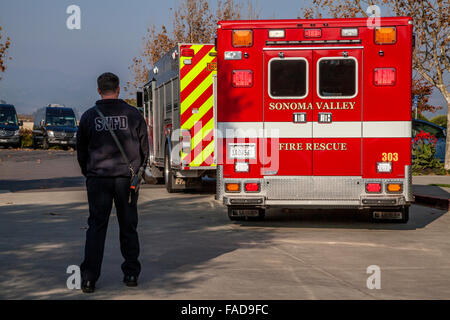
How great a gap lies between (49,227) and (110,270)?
3653mm

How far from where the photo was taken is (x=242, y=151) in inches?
428

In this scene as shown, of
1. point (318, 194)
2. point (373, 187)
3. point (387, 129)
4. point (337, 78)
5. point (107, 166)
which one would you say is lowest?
point (318, 194)

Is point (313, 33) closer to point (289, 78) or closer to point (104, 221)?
point (289, 78)

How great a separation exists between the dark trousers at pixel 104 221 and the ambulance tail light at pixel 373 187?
4.80 meters

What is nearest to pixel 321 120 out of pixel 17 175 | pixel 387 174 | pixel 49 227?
pixel 387 174

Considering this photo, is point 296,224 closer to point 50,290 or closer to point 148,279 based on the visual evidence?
point 148,279

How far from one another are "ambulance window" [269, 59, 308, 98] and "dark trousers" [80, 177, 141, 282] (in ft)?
15.2

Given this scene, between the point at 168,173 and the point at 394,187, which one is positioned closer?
the point at 394,187

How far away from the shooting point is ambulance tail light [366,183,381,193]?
10.7 meters

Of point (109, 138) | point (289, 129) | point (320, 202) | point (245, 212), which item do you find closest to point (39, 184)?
point (245, 212)

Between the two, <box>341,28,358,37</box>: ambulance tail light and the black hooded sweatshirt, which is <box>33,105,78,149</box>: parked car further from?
the black hooded sweatshirt

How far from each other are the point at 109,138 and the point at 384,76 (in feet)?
17.4

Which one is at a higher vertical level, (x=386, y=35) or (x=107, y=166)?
(x=386, y=35)

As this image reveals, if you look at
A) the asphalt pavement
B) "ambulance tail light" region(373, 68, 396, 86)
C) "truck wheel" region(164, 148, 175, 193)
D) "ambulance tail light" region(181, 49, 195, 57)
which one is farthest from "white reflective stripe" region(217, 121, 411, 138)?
A: "truck wheel" region(164, 148, 175, 193)
